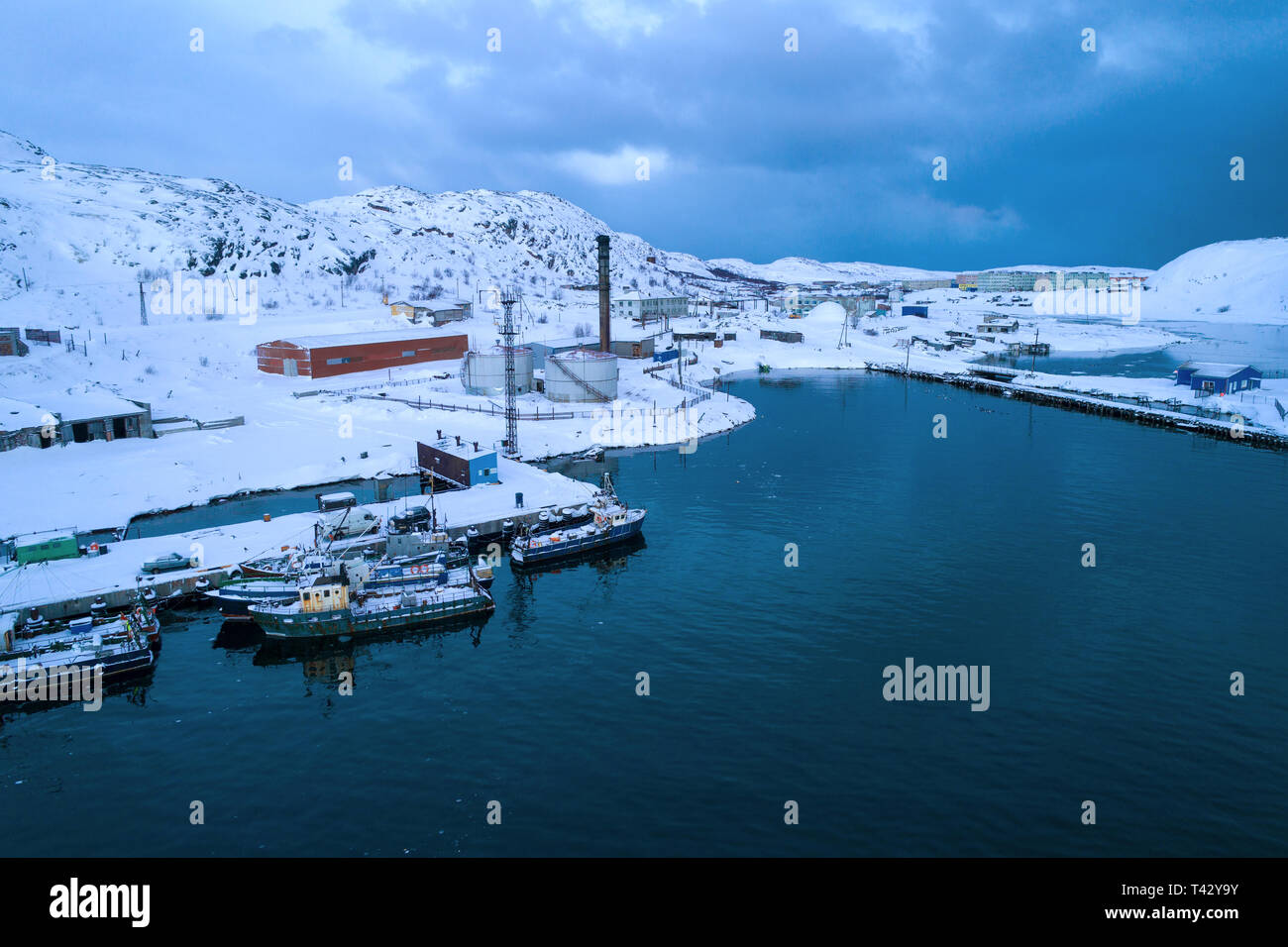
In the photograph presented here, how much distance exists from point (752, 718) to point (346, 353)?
65.5m

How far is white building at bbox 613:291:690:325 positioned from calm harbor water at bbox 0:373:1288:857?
311ft

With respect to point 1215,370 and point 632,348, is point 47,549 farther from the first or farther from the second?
point 1215,370

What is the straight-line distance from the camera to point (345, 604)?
3322 cm

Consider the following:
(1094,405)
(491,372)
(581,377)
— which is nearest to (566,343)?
(491,372)

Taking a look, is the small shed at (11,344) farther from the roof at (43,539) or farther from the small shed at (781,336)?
the small shed at (781,336)

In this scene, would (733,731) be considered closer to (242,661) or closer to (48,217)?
(242,661)

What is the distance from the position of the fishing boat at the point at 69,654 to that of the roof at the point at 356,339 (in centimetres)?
4962

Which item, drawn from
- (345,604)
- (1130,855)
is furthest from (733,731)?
(345,604)

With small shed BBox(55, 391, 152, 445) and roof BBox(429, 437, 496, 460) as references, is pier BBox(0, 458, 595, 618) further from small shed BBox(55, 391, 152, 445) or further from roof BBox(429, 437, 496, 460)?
small shed BBox(55, 391, 152, 445)

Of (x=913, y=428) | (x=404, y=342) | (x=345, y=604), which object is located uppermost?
(x=404, y=342)

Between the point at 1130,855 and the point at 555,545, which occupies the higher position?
the point at 555,545

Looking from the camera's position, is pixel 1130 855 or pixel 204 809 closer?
pixel 1130 855

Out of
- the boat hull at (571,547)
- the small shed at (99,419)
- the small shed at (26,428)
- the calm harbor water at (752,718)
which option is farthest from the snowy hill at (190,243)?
the calm harbor water at (752,718)
